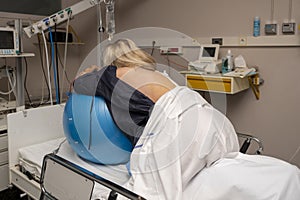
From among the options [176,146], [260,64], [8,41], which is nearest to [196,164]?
[176,146]

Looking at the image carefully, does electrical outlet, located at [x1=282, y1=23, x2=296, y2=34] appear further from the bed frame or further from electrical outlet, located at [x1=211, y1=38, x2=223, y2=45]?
the bed frame

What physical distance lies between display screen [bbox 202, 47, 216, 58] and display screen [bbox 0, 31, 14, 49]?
163 centimetres

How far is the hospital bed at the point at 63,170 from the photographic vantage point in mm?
1157

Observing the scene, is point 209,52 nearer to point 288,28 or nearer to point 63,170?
point 288,28

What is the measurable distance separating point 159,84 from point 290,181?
79 centimetres

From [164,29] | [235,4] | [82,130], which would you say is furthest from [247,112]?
[82,130]

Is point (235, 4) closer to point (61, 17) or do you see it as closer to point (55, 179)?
point (61, 17)

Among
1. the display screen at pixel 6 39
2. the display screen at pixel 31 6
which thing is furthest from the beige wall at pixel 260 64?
the display screen at pixel 6 39

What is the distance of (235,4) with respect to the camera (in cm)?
253

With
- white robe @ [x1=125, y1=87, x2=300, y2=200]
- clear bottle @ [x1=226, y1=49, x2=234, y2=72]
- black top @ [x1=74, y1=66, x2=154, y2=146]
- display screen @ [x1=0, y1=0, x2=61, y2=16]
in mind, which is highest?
display screen @ [x1=0, y1=0, x2=61, y2=16]

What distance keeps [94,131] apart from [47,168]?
31cm

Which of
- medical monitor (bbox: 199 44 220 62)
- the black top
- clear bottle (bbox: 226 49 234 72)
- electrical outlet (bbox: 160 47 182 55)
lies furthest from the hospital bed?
electrical outlet (bbox: 160 47 182 55)

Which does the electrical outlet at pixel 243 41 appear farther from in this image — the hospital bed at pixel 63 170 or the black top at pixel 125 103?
the black top at pixel 125 103

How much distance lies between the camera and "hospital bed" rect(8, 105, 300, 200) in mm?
1157
